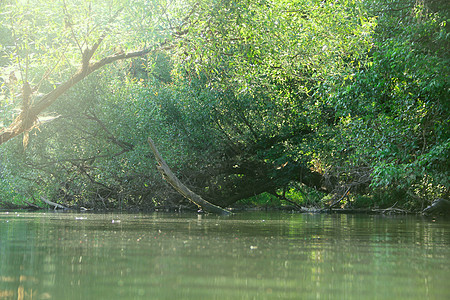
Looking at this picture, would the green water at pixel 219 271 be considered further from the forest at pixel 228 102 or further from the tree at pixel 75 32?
the forest at pixel 228 102

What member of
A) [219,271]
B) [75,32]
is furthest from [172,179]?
[219,271]

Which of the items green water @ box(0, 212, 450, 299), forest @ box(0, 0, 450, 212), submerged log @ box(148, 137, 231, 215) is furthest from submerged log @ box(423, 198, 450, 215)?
green water @ box(0, 212, 450, 299)

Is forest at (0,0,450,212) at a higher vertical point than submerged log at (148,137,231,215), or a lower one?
higher

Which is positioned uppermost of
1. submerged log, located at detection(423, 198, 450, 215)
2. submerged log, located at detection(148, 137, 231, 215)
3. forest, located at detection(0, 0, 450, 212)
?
forest, located at detection(0, 0, 450, 212)

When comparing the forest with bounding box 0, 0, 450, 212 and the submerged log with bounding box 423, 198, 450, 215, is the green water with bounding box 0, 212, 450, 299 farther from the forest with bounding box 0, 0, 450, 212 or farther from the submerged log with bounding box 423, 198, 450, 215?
the submerged log with bounding box 423, 198, 450, 215

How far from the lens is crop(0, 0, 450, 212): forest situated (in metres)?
12.0

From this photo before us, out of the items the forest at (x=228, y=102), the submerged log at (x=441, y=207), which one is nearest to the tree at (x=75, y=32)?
the forest at (x=228, y=102)

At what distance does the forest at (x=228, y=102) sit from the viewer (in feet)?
39.2

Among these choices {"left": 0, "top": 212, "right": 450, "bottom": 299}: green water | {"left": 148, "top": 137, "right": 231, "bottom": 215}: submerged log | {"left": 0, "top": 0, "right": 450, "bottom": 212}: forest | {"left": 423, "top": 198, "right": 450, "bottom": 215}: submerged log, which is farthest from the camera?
{"left": 423, "top": 198, "right": 450, "bottom": 215}: submerged log

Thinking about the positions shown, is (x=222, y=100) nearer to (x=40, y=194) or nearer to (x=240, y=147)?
(x=240, y=147)

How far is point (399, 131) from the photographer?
1391 cm

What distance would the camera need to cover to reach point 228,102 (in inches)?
848

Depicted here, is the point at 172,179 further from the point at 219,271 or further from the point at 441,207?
the point at 219,271

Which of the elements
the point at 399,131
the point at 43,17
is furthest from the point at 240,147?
the point at 43,17
